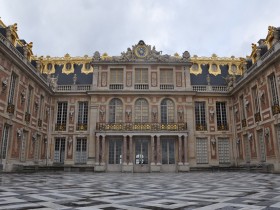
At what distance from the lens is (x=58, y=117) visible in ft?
90.6

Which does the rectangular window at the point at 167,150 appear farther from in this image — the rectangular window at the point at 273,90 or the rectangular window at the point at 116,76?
the rectangular window at the point at 273,90

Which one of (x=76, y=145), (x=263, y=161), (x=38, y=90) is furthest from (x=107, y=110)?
(x=263, y=161)

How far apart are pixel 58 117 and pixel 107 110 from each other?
205 inches

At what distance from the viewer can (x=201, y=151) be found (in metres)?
26.7

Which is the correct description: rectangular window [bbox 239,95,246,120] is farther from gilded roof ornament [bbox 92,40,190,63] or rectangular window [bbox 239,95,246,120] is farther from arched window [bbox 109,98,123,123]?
arched window [bbox 109,98,123,123]

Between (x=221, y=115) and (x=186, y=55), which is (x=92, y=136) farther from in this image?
(x=221, y=115)

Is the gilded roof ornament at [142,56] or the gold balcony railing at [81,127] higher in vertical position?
the gilded roof ornament at [142,56]

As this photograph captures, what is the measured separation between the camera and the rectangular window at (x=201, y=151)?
86.5 ft

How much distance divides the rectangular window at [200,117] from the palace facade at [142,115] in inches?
4.0

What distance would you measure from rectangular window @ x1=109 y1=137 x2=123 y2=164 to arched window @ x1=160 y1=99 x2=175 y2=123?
195 inches

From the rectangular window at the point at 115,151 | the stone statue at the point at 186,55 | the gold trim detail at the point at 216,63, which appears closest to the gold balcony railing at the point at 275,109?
the stone statue at the point at 186,55

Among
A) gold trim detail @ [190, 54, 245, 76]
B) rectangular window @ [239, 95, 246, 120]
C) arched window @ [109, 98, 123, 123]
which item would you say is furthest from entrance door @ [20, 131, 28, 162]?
rectangular window @ [239, 95, 246, 120]

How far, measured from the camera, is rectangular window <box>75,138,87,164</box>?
87.1 ft

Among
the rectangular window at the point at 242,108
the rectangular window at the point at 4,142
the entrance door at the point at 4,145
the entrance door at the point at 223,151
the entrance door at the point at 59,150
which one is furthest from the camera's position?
the entrance door at the point at 59,150
